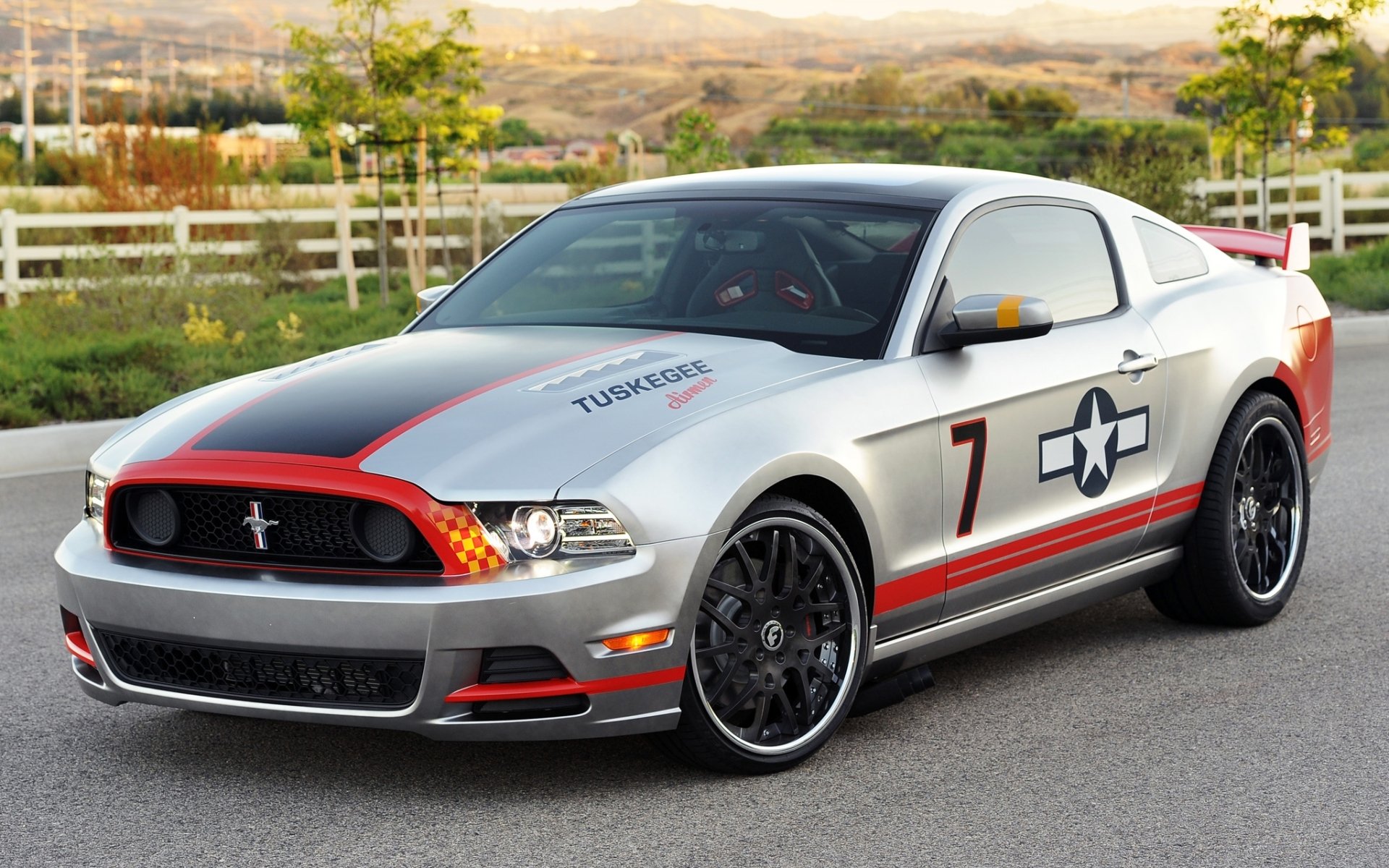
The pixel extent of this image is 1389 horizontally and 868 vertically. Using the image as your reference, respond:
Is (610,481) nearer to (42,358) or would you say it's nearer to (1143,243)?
(1143,243)

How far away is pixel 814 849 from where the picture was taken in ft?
12.9

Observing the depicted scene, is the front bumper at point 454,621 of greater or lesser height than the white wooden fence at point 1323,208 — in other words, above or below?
below

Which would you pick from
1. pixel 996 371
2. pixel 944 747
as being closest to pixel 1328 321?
pixel 996 371

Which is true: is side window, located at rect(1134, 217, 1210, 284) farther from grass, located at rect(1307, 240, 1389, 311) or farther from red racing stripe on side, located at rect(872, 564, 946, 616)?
grass, located at rect(1307, 240, 1389, 311)

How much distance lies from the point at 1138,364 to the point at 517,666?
8.14 feet

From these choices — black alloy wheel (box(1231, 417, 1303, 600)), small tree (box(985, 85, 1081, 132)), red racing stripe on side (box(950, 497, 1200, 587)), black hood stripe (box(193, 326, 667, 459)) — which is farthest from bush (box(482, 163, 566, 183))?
black hood stripe (box(193, 326, 667, 459))

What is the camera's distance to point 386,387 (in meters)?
4.59

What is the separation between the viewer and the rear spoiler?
6652 millimetres

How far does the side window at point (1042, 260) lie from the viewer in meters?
5.27

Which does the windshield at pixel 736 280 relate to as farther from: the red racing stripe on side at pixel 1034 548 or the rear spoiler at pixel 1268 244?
the rear spoiler at pixel 1268 244

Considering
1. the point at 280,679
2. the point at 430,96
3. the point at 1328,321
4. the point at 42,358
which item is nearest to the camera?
the point at 280,679

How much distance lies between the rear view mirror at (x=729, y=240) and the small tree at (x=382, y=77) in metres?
13.1

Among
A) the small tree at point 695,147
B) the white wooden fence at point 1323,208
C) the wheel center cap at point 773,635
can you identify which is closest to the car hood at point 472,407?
the wheel center cap at point 773,635

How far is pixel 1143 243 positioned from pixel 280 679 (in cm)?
337
